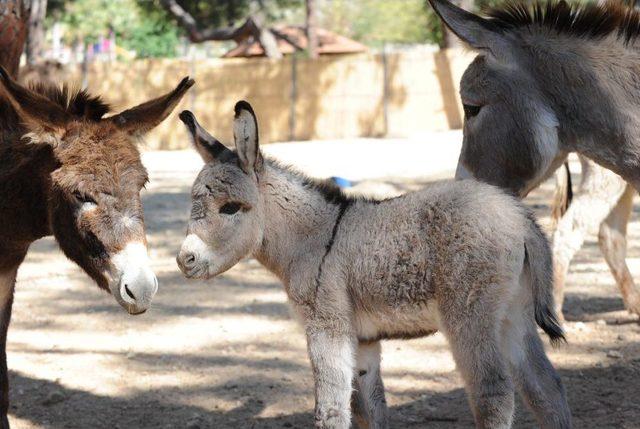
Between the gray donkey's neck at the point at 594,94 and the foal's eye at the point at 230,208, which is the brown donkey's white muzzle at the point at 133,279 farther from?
the gray donkey's neck at the point at 594,94

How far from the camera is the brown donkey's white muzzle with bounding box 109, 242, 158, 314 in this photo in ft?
14.3

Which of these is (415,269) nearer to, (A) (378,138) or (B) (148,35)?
(A) (378,138)

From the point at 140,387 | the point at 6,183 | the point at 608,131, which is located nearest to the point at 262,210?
the point at 6,183

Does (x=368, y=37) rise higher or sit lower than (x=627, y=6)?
lower

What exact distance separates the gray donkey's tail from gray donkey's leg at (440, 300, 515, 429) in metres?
0.26

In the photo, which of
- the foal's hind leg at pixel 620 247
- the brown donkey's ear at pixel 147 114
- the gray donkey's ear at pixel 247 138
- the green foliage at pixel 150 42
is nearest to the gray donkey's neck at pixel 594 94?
the gray donkey's ear at pixel 247 138

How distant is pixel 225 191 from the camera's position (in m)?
4.71

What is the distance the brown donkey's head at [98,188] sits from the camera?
175 inches

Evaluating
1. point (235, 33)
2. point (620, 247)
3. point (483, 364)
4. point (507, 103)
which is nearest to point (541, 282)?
point (483, 364)

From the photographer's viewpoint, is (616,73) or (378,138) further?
(378,138)

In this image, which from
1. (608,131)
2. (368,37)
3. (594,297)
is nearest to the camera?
(608,131)

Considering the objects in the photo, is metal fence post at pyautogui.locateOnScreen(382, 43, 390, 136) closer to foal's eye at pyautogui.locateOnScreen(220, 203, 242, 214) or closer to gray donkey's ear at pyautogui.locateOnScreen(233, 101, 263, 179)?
gray donkey's ear at pyautogui.locateOnScreen(233, 101, 263, 179)

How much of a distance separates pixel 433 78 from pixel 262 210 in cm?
2340

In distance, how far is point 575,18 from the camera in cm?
507
